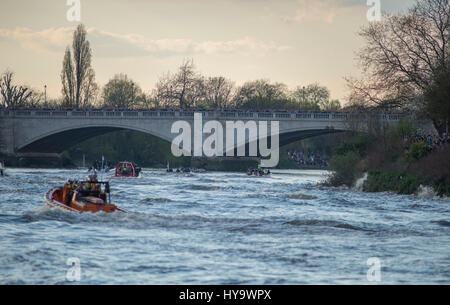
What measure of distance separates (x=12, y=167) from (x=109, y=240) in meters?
70.7

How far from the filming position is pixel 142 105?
12500 centimetres

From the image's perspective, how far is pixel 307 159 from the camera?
122250 millimetres

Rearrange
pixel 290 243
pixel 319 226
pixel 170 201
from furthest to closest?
pixel 170 201 < pixel 319 226 < pixel 290 243

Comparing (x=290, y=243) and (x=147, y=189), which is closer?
(x=290, y=243)

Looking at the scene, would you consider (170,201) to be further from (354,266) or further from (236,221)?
(354,266)

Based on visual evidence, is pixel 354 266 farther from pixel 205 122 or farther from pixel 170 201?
pixel 205 122

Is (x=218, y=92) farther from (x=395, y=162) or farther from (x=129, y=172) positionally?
(x=395, y=162)

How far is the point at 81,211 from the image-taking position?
2898cm

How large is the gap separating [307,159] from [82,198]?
309 feet

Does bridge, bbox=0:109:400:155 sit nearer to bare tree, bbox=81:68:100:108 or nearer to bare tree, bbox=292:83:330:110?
bare tree, bbox=81:68:100:108

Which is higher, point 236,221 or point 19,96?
point 19,96

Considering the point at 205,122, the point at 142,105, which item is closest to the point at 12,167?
the point at 205,122

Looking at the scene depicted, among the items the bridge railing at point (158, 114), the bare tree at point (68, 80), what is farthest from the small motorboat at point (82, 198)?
the bare tree at point (68, 80)
